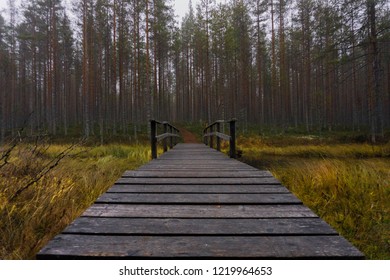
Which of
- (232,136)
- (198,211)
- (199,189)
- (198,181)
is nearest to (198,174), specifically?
(198,181)

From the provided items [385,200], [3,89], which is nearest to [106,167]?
[385,200]

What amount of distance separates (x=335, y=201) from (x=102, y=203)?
11.7 feet

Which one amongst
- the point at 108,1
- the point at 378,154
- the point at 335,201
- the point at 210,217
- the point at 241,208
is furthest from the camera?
the point at 108,1

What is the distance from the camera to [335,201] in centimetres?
394

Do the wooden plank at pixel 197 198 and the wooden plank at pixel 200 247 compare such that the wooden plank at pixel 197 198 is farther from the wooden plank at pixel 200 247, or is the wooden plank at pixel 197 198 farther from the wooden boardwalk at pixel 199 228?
the wooden plank at pixel 200 247

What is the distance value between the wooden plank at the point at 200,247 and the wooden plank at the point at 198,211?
424 millimetres

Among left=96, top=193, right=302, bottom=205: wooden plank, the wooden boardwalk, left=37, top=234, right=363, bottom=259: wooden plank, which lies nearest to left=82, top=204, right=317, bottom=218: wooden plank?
the wooden boardwalk

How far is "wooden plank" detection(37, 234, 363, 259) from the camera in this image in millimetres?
1453

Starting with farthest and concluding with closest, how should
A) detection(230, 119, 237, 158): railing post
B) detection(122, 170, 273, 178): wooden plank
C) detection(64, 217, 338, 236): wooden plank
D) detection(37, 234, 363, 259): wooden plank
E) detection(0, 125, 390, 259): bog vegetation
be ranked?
detection(230, 119, 237, 158): railing post, detection(122, 170, 273, 178): wooden plank, detection(0, 125, 390, 259): bog vegetation, detection(64, 217, 338, 236): wooden plank, detection(37, 234, 363, 259): wooden plank

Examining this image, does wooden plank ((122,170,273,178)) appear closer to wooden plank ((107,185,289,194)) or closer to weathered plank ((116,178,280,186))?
weathered plank ((116,178,280,186))

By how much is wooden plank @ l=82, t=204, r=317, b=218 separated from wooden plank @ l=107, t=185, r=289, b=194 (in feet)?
1.78

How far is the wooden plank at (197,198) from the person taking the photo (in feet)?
8.17

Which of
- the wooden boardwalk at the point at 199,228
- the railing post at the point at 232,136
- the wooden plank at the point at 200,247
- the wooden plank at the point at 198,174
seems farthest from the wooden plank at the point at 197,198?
the railing post at the point at 232,136
